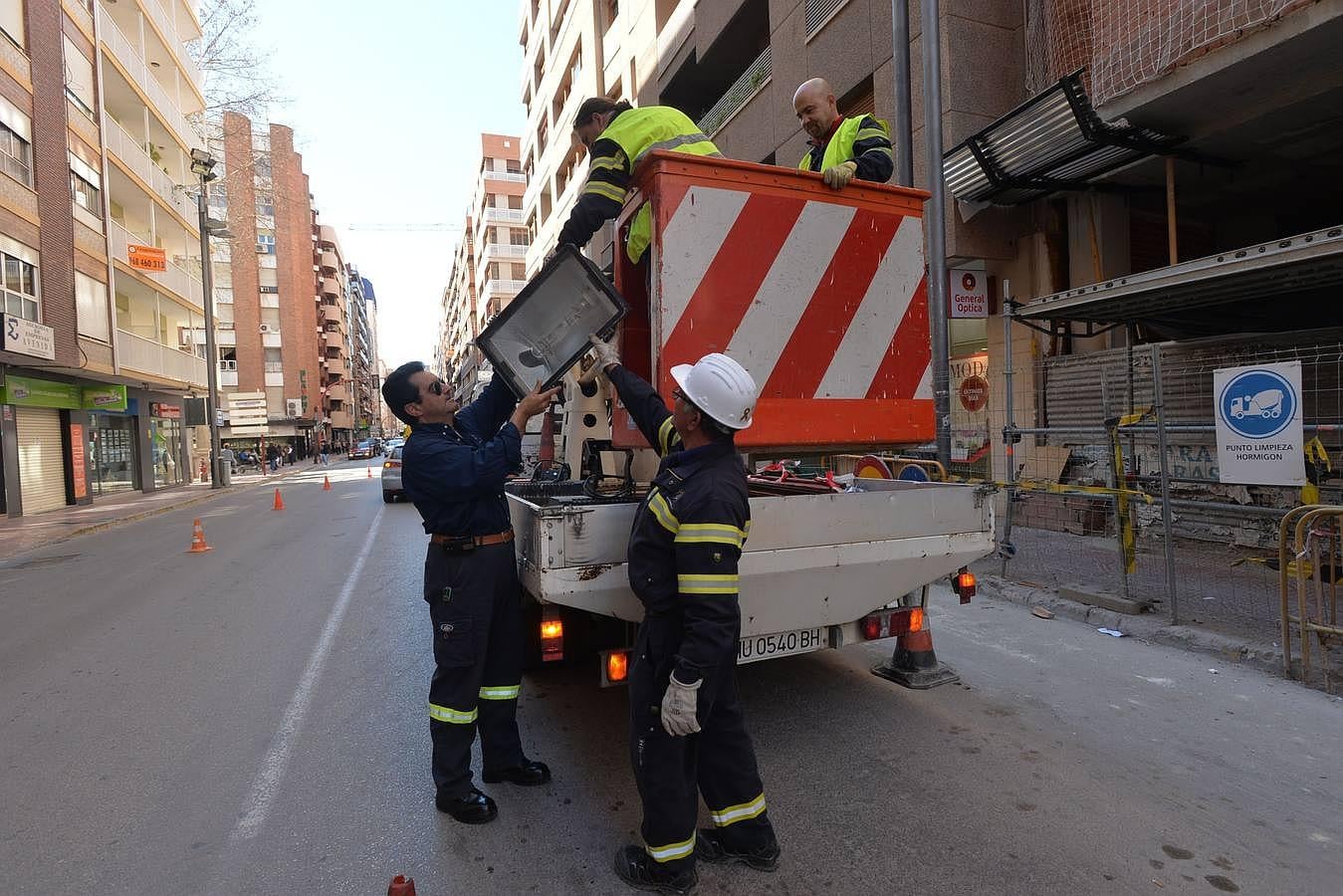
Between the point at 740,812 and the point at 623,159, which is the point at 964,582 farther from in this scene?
the point at 623,159

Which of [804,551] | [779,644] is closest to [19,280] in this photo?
[779,644]

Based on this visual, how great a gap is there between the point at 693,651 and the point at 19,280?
21362mm

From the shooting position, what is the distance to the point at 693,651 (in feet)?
7.72

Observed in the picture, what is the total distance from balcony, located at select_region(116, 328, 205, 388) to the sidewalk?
3.97 meters

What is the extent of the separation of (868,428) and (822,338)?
1.72 feet

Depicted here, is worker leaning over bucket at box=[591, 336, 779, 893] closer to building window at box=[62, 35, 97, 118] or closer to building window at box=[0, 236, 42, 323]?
building window at box=[0, 236, 42, 323]

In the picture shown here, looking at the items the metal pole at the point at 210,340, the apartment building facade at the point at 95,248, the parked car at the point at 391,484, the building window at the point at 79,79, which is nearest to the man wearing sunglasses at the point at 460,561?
the parked car at the point at 391,484

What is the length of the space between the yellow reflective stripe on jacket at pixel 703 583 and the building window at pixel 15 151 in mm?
21536

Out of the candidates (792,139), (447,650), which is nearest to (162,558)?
(447,650)

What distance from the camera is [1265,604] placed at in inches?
221

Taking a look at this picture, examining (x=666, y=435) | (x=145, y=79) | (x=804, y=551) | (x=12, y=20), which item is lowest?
(x=804, y=551)

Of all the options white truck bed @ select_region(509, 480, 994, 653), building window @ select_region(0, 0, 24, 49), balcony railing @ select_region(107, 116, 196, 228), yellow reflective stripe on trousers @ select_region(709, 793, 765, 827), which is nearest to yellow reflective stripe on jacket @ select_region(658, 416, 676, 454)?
white truck bed @ select_region(509, 480, 994, 653)

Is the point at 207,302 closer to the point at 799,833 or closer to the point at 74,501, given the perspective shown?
the point at 74,501

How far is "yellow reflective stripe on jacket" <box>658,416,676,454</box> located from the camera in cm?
290
